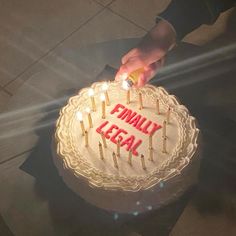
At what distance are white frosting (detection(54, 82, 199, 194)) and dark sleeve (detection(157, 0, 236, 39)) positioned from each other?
22 cm

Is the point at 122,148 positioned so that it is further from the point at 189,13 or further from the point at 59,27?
the point at 59,27

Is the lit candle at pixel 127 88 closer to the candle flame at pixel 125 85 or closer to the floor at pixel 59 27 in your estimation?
the candle flame at pixel 125 85

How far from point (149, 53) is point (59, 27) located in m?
0.82

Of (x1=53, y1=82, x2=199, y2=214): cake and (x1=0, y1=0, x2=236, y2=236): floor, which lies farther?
(x1=0, y1=0, x2=236, y2=236): floor

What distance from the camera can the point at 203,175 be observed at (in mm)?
1331

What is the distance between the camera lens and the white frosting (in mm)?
1268

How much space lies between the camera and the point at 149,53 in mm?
1470

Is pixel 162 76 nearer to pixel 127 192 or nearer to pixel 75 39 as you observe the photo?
pixel 127 192

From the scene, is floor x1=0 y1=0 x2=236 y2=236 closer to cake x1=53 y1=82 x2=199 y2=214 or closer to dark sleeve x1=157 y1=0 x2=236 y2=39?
dark sleeve x1=157 y1=0 x2=236 y2=39

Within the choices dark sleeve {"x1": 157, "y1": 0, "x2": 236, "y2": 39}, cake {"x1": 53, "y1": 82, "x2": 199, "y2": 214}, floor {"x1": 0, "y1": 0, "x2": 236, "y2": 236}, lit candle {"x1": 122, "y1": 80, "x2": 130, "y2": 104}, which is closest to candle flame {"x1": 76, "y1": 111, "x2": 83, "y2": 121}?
cake {"x1": 53, "y1": 82, "x2": 199, "y2": 214}

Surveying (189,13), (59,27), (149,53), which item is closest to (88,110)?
(149,53)

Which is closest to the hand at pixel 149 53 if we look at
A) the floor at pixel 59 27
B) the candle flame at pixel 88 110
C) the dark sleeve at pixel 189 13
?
the dark sleeve at pixel 189 13

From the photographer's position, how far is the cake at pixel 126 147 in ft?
4.16

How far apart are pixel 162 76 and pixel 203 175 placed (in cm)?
42
